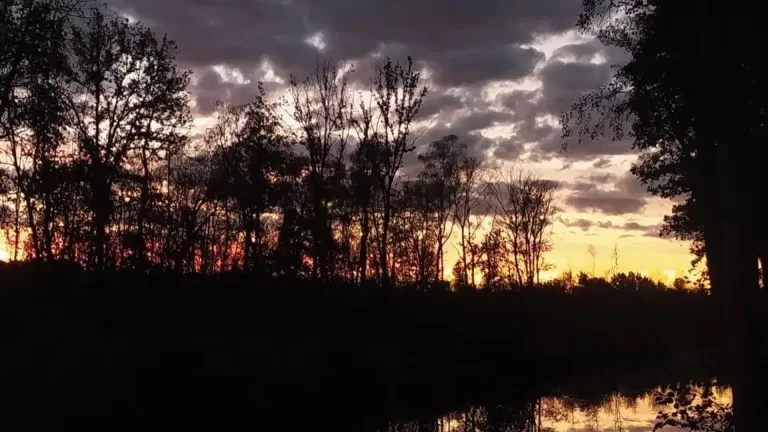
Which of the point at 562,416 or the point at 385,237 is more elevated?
the point at 385,237

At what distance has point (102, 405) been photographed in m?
16.0

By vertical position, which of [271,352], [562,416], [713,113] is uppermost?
[713,113]

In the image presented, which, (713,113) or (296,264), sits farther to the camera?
(296,264)

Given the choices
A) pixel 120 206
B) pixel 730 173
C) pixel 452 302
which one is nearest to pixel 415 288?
pixel 452 302

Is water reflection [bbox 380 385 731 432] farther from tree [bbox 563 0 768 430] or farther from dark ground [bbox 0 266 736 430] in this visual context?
tree [bbox 563 0 768 430]

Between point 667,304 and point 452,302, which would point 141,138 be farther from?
point 667,304

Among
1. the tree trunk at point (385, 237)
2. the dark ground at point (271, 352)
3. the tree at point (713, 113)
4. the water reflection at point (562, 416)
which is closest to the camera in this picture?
the tree at point (713, 113)

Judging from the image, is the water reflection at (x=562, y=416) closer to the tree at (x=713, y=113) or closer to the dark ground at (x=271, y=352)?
the dark ground at (x=271, y=352)

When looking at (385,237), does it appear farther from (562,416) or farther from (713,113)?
(713,113)

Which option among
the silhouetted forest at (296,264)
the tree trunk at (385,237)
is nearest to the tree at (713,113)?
the silhouetted forest at (296,264)

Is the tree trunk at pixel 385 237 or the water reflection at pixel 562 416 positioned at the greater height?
the tree trunk at pixel 385 237

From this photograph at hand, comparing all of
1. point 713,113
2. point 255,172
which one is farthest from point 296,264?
point 713,113

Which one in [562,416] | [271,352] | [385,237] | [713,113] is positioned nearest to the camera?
[713,113]

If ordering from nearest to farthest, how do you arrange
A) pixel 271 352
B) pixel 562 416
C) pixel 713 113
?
pixel 713 113
pixel 271 352
pixel 562 416
